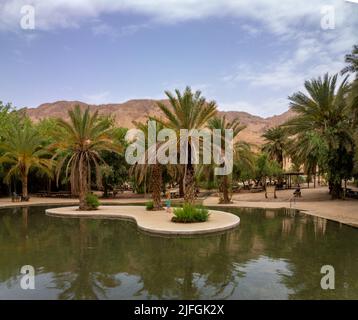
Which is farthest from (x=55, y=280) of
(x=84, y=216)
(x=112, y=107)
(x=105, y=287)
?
(x=112, y=107)

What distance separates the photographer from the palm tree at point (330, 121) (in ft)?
82.5

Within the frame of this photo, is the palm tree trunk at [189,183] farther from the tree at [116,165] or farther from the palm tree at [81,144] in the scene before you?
the tree at [116,165]

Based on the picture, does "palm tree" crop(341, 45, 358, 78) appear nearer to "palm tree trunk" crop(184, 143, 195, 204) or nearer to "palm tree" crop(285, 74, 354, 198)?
"palm tree" crop(285, 74, 354, 198)

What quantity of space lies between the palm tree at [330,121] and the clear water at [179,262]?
10.8 m

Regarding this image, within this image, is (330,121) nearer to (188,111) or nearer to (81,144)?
(188,111)

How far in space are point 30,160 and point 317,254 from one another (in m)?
25.9

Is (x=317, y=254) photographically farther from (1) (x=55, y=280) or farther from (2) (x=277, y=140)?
(2) (x=277, y=140)

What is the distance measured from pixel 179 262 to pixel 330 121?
21.8m

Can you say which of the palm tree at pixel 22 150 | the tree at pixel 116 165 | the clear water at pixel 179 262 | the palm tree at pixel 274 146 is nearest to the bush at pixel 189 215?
the clear water at pixel 179 262

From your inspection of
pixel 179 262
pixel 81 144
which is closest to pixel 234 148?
pixel 81 144

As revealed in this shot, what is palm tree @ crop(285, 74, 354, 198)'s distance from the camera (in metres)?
25.1

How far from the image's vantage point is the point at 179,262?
9.74m
